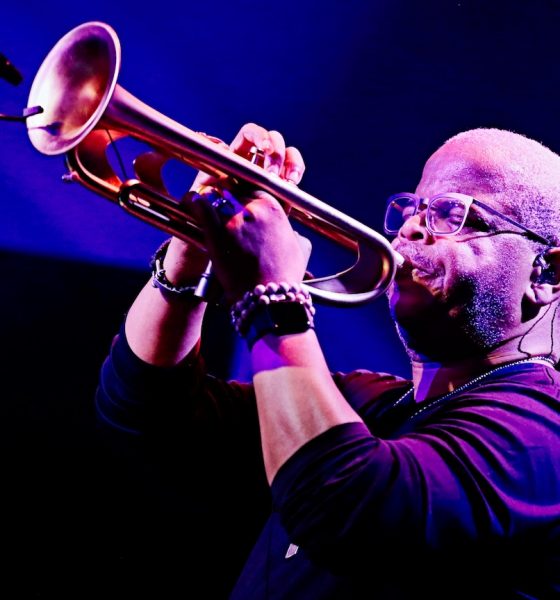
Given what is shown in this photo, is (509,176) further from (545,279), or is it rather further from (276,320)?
(276,320)

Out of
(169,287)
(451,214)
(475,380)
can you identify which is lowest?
(169,287)

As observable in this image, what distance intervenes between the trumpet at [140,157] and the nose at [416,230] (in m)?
0.37

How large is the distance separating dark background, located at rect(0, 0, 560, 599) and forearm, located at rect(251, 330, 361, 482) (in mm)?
1485

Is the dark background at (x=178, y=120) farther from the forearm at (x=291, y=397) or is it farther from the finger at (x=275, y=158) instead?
the forearm at (x=291, y=397)

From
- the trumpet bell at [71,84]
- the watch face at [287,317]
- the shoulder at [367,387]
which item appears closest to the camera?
the watch face at [287,317]

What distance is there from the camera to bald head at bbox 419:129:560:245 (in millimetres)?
2111

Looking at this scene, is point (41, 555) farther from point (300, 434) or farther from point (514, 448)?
point (514, 448)

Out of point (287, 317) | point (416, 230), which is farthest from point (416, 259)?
point (287, 317)

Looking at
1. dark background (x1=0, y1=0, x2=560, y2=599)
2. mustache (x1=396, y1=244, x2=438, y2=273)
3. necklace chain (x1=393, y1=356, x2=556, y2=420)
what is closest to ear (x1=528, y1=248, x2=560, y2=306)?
necklace chain (x1=393, y1=356, x2=556, y2=420)

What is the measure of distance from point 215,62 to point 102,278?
3.96 feet

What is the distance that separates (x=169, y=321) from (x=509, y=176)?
1441mm

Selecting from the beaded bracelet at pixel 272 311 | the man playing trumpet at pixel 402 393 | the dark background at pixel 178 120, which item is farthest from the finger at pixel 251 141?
the dark background at pixel 178 120

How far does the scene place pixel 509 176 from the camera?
2145 millimetres

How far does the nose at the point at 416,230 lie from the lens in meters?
2.07
